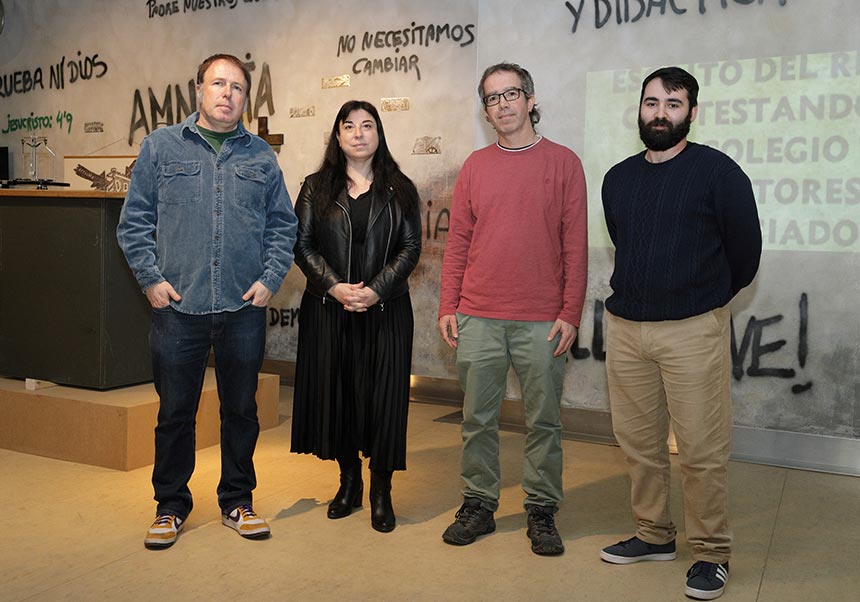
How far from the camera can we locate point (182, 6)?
21.3ft

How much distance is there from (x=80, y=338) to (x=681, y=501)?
280cm

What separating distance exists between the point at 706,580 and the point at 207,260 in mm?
1889

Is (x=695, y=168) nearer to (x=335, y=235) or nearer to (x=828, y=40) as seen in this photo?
(x=335, y=235)

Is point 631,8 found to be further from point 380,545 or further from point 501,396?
point 380,545

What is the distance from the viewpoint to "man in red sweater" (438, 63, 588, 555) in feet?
9.73

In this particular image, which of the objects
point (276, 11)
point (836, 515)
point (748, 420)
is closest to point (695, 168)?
point (836, 515)

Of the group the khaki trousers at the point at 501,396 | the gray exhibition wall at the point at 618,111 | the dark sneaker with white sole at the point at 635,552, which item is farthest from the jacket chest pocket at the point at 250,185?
the gray exhibition wall at the point at 618,111

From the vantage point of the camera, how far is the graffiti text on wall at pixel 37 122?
7.05 m

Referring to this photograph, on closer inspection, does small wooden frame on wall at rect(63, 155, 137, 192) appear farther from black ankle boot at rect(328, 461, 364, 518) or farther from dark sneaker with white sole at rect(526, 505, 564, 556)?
dark sneaker with white sole at rect(526, 505, 564, 556)

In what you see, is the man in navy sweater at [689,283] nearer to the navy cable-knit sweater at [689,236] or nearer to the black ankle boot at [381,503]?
the navy cable-knit sweater at [689,236]

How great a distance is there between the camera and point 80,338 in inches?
158

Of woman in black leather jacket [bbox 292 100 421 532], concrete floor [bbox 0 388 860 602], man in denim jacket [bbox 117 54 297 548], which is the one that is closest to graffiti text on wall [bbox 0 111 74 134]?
concrete floor [bbox 0 388 860 602]

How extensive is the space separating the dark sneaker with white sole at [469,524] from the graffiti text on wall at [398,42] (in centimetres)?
331

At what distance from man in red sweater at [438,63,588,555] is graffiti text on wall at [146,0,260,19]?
3.87 metres
